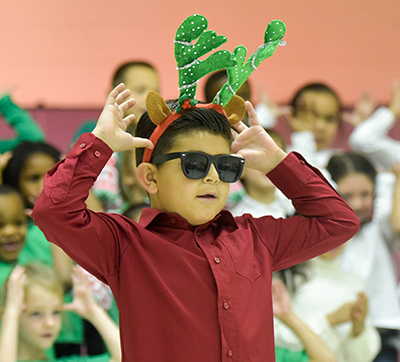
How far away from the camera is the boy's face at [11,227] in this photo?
6.73ft

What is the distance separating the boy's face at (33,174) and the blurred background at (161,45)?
36 centimetres

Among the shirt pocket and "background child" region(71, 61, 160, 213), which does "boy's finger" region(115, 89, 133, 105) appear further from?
"background child" region(71, 61, 160, 213)

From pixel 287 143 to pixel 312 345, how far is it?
109cm

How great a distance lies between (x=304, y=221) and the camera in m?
1.21

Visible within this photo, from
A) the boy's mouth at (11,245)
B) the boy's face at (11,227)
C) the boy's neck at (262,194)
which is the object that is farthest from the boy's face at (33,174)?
the boy's neck at (262,194)

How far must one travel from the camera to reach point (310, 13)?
2951mm

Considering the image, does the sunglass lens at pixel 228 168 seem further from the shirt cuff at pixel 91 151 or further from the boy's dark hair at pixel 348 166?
the boy's dark hair at pixel 348 166

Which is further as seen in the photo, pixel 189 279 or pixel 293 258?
pixel 293 258

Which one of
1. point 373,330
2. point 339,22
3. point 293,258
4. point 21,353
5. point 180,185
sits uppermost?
point 339,22

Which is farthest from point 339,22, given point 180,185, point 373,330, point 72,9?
point 180,185

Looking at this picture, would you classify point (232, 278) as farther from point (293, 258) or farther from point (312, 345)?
point (312, 345)

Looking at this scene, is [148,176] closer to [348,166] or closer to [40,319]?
[40,319]

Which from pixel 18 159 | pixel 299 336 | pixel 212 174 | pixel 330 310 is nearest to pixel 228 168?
pixel 212 174

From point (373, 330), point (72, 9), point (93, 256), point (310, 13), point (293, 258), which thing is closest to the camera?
point (93, 256)
